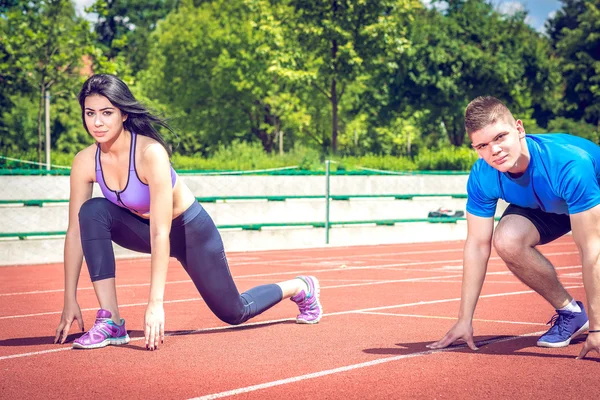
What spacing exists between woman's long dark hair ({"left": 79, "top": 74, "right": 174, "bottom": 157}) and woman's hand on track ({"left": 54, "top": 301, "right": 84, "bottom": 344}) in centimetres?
115

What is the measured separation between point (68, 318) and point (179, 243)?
857 mm

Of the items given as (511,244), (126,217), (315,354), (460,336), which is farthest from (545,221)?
(126,217)

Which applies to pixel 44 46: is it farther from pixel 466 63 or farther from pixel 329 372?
pixel 329 372

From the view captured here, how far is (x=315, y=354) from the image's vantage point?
18.1ft

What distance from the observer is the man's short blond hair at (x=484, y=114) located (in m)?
4.98

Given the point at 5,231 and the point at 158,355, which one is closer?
the point at 158,355

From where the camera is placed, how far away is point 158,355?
547 centimetres

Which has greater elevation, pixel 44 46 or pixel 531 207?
pixel 44 46

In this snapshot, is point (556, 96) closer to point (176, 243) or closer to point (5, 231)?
point (5, 231)

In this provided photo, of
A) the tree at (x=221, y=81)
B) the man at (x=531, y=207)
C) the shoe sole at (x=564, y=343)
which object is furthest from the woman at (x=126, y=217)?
the tree at (x=221, y=81)

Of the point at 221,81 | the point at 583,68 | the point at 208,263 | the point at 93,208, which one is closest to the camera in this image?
the point at 93,208

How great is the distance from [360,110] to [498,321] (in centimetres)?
3603

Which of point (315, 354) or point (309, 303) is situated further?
point (309, 303)

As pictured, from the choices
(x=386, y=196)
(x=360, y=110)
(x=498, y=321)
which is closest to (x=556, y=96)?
(x=360, y=110)
